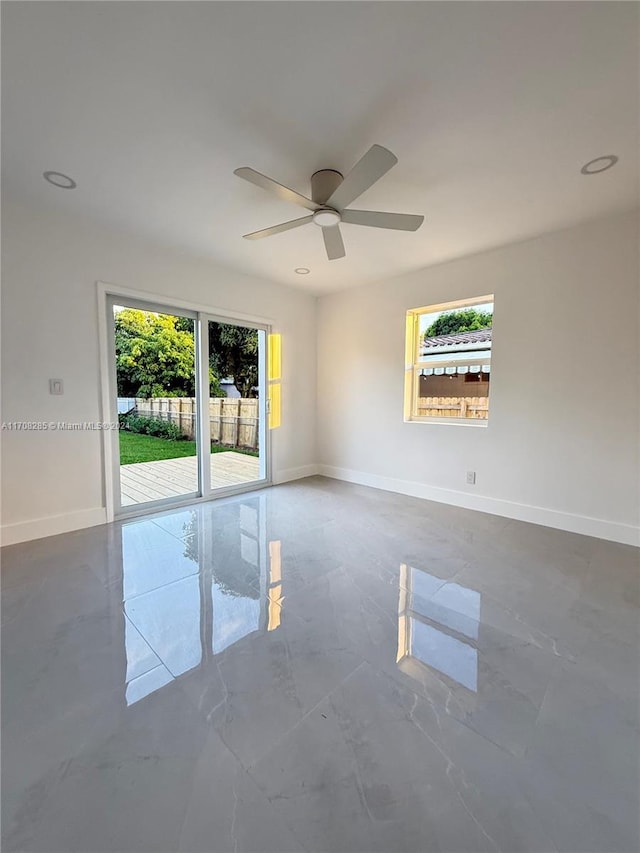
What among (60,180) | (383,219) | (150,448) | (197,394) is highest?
(60,180)

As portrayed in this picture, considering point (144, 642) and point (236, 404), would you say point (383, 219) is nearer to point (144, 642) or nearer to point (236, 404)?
point (144, 642)

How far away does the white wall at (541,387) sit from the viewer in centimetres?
282

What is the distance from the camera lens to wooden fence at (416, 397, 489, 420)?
12.0 feet

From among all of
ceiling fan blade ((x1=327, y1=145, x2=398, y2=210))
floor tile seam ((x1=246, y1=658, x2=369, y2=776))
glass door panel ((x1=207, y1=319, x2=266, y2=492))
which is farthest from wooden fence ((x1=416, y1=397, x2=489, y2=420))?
floor tile seam ((x1=246, y1=658, x2=369, y2=776))

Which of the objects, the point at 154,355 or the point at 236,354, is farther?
the point at 236,354

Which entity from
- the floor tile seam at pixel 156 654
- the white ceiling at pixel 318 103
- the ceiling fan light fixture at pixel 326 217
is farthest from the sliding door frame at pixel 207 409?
the floor tile seam at pixel 156 654

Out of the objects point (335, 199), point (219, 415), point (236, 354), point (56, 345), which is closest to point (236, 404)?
point (219, 415)

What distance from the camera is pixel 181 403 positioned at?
12.5ft

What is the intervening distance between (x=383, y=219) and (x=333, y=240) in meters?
0.46

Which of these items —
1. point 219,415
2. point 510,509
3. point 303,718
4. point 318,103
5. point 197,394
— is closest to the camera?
point 303,718

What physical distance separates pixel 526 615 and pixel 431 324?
3.10m

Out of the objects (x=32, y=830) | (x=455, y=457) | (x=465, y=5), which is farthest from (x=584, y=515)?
(x=32, y=830)

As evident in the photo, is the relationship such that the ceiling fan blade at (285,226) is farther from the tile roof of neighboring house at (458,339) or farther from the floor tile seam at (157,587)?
the floor tile seam at (157,587)

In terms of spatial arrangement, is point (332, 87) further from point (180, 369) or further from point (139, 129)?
point (180, 369)
